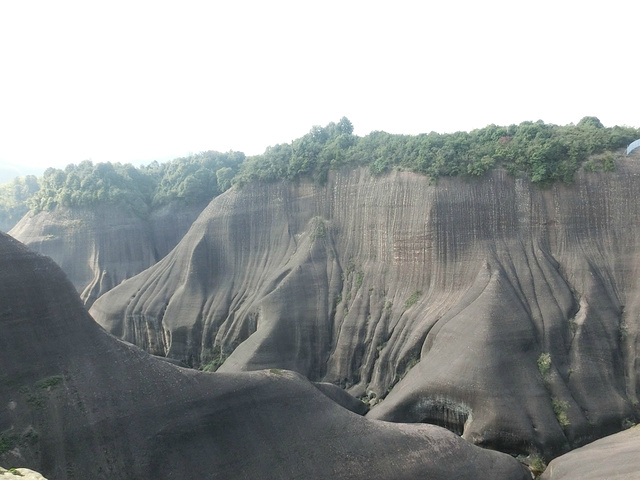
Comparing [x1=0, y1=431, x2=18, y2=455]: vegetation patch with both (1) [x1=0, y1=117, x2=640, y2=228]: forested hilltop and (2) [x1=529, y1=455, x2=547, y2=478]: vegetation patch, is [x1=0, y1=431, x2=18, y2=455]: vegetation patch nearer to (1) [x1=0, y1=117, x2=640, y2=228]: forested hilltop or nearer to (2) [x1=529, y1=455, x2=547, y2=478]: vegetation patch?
(2) [x1=529, y1=455, x2=547, y2=478]: vegetation patch

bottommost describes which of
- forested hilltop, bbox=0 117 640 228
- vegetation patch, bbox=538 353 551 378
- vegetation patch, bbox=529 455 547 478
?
vegetation patch, bbox=529 455 547 478

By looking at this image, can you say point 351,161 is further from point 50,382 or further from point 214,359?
point 50,382

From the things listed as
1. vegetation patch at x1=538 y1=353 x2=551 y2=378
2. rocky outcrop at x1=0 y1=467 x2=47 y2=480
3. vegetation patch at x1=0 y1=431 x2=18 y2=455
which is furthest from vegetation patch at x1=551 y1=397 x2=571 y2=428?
vegetation patch at x1=0 y1=431 x2=18 y2=455

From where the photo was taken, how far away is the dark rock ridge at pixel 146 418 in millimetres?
14398

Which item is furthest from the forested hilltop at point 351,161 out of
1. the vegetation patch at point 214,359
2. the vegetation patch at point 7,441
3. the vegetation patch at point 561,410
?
the vegetation patch at point 7,441

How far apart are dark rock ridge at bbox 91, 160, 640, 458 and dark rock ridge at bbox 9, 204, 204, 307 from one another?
Result: 32.5 ft

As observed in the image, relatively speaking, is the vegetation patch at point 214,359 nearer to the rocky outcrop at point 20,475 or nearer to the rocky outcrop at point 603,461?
the rocky outcrop at point 603,461

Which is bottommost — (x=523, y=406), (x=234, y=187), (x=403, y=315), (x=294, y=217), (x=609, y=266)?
(x=523, y=406)

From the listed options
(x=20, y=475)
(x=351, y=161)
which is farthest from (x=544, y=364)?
(x=20, y=475)

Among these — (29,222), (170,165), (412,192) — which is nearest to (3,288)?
(412,192)

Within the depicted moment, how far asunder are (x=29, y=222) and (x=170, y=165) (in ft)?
61.7

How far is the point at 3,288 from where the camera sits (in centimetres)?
1549

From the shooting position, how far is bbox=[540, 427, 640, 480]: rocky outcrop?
56.7 ft

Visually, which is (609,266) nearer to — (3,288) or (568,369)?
(568,369)
